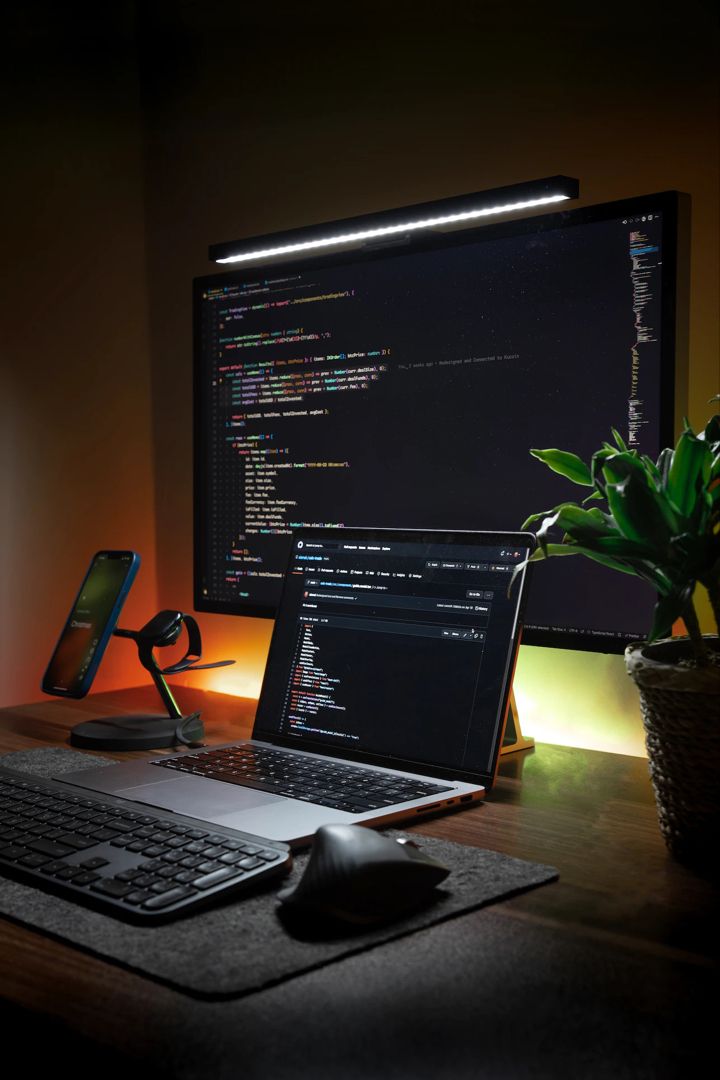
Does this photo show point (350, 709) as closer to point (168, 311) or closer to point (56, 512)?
point (56, 512)

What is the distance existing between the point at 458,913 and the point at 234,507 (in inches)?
35.4

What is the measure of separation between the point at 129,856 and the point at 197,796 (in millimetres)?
202

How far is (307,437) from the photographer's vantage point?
1448 mm

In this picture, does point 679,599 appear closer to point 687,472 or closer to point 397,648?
point 687,472

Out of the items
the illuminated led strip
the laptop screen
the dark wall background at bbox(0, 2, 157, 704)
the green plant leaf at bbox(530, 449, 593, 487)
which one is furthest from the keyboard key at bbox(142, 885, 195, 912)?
the dark wall background at bbox(0, 2, 157, 704)

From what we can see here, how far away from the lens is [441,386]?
1294 millimetres

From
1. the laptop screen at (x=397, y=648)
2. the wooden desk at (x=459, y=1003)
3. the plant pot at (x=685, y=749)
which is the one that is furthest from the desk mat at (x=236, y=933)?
the laptop screen at (x=397, y=648)

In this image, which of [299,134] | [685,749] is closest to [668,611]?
[685,749]

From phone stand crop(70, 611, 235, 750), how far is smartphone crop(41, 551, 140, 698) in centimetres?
4

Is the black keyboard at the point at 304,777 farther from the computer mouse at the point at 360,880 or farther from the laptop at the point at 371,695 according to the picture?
the computer mouse at the point at 360,880

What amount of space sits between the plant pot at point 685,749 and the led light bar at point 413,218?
0.59 m

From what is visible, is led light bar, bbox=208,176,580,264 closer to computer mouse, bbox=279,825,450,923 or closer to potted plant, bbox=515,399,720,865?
potted plant, bbox=515,399,720,865

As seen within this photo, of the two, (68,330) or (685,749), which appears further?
(68,330)

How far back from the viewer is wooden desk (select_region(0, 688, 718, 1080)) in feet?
1.81
